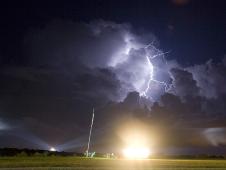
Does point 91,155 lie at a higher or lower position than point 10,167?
higher

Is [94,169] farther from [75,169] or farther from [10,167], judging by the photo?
[10,167]

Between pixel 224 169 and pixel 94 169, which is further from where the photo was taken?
pixel 224 169

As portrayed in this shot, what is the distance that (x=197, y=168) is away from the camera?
5188cm

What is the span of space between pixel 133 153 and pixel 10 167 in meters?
37.5

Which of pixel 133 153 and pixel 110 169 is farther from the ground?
pixel 133 153

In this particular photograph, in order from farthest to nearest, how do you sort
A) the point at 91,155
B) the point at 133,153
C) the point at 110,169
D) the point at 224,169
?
1. the point at 133,153
2. the point at 91,155
3. the point at 224,169
4. the point at 110,169

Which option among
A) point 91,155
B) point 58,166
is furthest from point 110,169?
point 91,155

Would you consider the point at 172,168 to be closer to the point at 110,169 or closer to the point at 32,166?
the point at 110,169

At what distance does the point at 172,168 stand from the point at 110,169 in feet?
25.9

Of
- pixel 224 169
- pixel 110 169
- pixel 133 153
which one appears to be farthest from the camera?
pixel 133 153

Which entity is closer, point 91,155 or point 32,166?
point 32,166

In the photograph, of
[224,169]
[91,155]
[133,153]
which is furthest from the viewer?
[133,153]

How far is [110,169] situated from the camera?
47062 millimetres

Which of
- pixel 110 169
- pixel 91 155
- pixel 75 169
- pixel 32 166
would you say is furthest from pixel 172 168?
pixel 91 155
